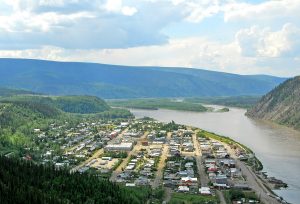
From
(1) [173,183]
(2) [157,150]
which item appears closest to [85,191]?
(1) [173,183]

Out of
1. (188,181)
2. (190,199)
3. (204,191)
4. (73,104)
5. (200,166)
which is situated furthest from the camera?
(73,104)

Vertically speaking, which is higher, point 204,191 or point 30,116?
point 30,116

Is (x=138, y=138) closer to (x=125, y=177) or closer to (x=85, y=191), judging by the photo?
(x=125, y=177)

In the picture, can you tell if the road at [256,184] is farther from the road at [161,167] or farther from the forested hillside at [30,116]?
the forested hillside at [30,116]

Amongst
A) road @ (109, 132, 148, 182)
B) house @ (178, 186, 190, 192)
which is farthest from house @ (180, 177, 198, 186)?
road @ (109, 132, 148, 182)

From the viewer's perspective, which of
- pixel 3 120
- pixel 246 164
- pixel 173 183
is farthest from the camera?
pixel 3 120

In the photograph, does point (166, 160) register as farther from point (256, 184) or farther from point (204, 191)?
point (204, 191)

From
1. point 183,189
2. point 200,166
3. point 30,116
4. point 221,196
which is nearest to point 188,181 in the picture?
point 183,189

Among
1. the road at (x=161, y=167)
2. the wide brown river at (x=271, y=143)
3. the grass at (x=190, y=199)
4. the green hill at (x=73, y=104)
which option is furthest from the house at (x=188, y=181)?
the green hill at (x=73, y=104)
